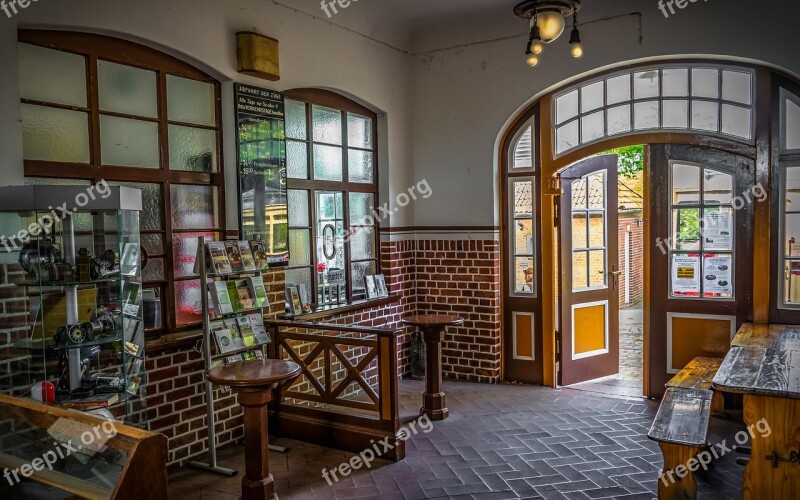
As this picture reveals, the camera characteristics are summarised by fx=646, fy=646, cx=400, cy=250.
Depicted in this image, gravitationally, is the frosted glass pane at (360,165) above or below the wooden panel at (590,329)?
above

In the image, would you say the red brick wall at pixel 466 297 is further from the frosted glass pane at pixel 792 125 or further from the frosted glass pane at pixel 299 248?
the frosted glass pane at pixel 792 125

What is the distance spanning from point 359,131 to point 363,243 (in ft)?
3.72

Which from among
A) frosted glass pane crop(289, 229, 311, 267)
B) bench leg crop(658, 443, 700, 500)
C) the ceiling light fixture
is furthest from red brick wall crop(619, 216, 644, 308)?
bench leg crop(658, 443, 700, 500)

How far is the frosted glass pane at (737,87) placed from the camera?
18.2 ft

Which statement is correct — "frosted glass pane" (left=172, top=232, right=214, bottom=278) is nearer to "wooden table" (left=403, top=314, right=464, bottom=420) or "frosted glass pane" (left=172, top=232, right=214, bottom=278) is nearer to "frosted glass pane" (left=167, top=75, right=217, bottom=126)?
"frosted glass pane" (left=167, top=75, right=217, bottom=126)

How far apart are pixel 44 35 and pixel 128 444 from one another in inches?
109

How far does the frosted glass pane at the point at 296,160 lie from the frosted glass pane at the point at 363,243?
932mm

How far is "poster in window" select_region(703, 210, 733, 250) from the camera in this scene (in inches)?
224

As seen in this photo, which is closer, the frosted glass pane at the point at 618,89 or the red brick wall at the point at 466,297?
the frosted glass pane at the point at 618,89

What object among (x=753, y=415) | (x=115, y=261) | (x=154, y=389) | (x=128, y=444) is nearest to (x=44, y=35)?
(x=115, y=261)

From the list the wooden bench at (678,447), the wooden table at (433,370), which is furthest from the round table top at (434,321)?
the wooden bench at (678,447)

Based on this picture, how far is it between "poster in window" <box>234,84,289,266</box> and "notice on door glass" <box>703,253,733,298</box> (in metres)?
3.71

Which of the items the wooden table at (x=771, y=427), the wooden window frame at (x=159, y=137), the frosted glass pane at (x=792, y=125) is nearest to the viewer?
the wooden table at (x=771, y=427)

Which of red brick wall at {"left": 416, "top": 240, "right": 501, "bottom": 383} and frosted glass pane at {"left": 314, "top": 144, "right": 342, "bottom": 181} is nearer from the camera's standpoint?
frosted glass pane at {"left": 314, "top": 144, "right": 342, "bottom": 181}
